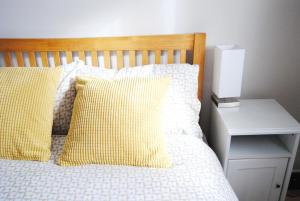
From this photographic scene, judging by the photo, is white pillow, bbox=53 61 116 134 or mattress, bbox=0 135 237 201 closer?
mattress, bbox=0 135 237 201

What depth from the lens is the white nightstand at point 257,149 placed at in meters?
1.42

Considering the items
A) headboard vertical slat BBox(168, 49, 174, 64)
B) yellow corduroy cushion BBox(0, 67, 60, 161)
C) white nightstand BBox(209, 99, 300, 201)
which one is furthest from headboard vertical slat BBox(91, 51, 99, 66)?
white nightstand BBox(209, 99, 300, 201)

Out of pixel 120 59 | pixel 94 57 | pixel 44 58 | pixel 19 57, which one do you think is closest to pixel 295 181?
pixel 120 59

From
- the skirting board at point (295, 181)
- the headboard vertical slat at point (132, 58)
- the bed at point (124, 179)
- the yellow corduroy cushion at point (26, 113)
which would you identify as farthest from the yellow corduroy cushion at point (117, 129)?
the skirting board at point (295, 181)

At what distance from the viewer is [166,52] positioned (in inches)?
66.7

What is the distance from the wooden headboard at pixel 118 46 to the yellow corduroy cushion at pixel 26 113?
0.29 meters

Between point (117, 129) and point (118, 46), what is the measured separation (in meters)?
0.63

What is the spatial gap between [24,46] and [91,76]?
0.55 m

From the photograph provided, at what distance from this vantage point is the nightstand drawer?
147 centimetres

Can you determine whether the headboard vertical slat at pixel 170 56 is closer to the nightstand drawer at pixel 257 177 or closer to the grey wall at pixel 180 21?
the grey wall at pixel 180 21

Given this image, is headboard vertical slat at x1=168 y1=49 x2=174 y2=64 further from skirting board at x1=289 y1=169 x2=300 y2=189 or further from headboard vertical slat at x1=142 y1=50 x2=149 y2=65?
skirting board at x1=289 y1=169 x2=300 y2=189

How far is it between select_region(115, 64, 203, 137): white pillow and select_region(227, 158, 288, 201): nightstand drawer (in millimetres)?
298

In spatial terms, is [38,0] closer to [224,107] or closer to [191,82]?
[191,82]

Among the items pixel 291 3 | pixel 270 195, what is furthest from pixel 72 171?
pixel 291 3
